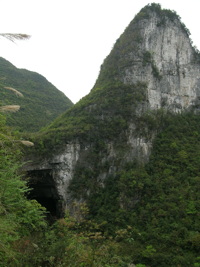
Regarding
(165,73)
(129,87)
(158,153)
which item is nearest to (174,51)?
(165,73)

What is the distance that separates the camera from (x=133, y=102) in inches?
1074

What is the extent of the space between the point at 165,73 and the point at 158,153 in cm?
1175

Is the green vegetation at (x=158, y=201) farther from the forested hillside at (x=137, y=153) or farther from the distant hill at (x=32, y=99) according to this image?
the distant hill at (x=32, y=99)

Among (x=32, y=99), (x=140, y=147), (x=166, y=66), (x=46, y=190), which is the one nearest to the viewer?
(x=46, y=190)

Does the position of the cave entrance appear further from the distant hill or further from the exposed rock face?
the exposed rock face

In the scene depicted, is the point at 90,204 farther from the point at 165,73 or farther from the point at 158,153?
the point at 165,73

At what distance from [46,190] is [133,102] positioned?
12.8m

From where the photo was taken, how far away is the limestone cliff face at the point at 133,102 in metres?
23.1

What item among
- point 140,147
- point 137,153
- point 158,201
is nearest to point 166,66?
point 140,147

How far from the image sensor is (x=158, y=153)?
2617 cm

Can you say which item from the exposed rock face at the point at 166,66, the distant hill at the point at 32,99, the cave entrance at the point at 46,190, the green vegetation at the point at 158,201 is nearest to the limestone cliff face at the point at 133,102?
the exposed rock face at the point at 166,66

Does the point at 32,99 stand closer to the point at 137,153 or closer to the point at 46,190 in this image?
the point at 46,190

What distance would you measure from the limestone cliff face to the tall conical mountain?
97 mm

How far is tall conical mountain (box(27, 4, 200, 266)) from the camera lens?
18.5m
